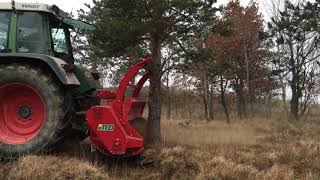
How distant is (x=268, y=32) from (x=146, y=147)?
18764mm

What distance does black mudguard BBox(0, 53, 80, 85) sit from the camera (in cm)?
729

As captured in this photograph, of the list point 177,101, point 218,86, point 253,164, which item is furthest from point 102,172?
point 177,101

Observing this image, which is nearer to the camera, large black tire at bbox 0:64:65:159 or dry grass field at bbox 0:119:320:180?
dry grass field at bbox 0:119:320:180

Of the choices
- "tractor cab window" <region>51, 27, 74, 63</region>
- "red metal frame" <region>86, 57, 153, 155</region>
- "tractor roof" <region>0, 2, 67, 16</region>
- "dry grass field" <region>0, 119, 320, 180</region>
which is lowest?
"dry grass field" <region>0, 119, 320, 180</region>

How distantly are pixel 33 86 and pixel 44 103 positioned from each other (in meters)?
0.32

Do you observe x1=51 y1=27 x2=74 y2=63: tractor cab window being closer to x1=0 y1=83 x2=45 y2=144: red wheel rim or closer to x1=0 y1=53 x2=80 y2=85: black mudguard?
x1=0 y1=53 x2=80 y2=85: black mudguard

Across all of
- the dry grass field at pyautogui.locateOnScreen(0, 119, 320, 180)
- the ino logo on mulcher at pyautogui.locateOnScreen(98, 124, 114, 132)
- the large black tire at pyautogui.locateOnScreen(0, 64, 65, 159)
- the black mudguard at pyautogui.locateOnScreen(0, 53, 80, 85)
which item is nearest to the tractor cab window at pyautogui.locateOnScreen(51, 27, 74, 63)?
the black mudguard at pyautogui.locateOnScreen(0, 53, 80, 85)

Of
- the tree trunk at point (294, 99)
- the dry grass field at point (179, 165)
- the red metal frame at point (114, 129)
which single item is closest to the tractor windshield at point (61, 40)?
the red metal frame at point (114, 129)

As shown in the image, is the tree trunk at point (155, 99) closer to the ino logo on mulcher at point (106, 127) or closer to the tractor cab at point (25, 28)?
the ino logo on mulcher at point (106, 127)

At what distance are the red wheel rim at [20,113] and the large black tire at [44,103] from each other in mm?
125

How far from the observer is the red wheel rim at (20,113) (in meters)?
7.48

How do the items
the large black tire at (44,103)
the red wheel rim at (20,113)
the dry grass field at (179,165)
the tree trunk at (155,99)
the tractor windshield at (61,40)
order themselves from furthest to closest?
the tree trunk at (155,99) → the tractor windshield at (61,40) → the red wheel rim at (20,113) → the large black tire at (44,103) → the dry grass field at (179,165)

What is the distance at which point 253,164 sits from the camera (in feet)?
24.6

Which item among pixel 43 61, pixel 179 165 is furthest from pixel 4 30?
pixel 179 165
